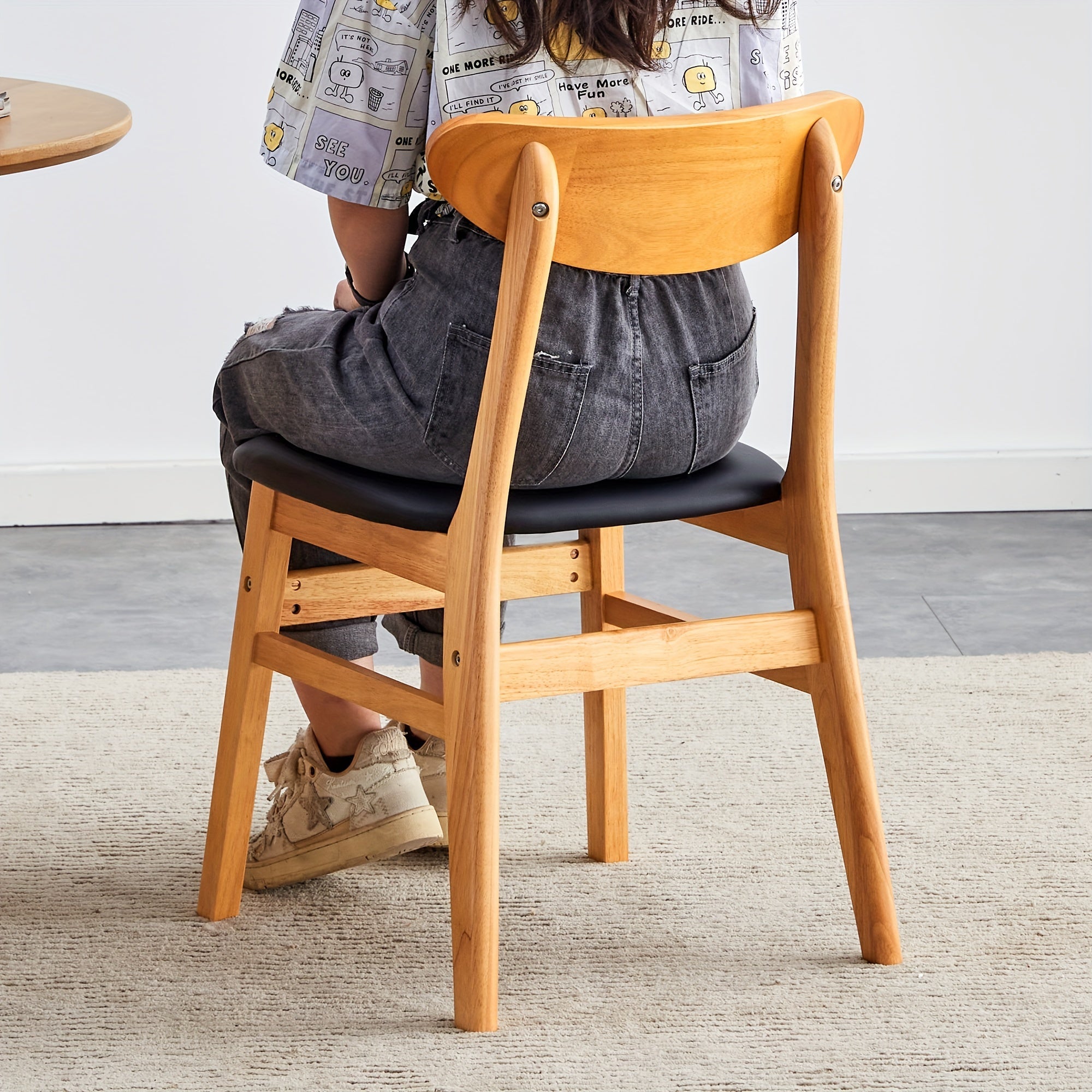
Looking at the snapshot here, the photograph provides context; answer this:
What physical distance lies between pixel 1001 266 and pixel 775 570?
0.86m

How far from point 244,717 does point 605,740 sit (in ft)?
1.16

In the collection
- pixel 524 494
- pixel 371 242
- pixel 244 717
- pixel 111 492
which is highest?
pixel 371 242

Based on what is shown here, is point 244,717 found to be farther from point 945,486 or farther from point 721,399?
point 945,486

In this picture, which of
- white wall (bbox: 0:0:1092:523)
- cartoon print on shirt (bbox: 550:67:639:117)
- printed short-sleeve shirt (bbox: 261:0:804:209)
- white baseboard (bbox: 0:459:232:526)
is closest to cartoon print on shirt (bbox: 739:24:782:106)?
printed short-sleeve shirt (bbox: 261:0:804:209)

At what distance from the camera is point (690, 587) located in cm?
238

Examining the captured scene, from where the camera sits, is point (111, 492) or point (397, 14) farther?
point (111, 492)

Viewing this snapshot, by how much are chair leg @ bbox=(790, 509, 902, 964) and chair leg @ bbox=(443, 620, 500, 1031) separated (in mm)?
280

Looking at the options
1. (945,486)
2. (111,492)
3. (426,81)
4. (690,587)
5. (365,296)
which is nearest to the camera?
(426,81)

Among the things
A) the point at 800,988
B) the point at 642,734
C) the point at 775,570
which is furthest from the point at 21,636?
the point at 800,988

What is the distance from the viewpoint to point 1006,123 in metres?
2.74

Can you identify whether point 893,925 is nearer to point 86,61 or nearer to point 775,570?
point 775,570

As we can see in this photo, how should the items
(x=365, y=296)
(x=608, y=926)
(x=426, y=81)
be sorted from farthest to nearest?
1. (x=608, y=926)
2. (x=365, y=296)
3. (x=426, y=81)

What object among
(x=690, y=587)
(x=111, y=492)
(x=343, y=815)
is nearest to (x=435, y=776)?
(x=343, y=815)

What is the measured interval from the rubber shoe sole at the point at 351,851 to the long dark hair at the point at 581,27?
676mm
